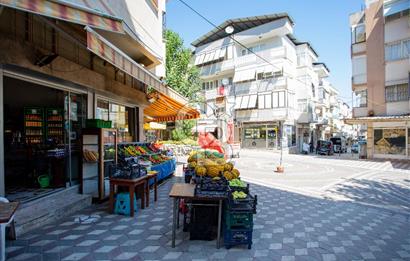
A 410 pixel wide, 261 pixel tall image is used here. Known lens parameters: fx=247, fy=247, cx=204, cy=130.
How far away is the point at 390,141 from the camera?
19344mm


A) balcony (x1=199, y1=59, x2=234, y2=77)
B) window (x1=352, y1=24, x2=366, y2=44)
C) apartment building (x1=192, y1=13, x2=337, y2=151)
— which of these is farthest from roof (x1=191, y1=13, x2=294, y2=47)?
window (x1=352, y1=24, x2=366, y2=44)

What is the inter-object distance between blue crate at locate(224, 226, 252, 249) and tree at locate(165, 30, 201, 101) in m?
21.4

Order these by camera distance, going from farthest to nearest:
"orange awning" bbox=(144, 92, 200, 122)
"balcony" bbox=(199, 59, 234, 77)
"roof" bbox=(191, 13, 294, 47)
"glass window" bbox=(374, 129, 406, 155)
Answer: "balcony" bbox=(199, 59, 234, 77)
"roof" bbox=(191, 13, 294, 47)
"glass window" bbox=(374, 129, 406, 155)
"orange awning" bbox=(144, 92, 200, 122)

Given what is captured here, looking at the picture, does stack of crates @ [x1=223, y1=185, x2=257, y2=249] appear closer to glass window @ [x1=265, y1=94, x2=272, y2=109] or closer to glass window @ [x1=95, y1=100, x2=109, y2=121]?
glass window @ [x1=95, y1=100, x2=109, y2=121]

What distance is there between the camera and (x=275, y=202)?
7.14 metres

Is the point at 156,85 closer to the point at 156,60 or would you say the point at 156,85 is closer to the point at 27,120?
the point at 156,60

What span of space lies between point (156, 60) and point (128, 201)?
6.26 metres

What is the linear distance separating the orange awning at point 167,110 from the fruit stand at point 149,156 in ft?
6.96

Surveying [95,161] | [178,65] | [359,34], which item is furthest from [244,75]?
[95,161]

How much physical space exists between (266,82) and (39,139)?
80.0 feet

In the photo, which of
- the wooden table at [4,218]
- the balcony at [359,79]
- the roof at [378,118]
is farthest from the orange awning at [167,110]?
the balcony at [359,79]

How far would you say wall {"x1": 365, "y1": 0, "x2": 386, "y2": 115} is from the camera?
19.5 meters

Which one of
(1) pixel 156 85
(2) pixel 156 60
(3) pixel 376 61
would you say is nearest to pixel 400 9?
(3) pixel 376 61

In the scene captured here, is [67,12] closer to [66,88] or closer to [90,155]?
[66,88]
